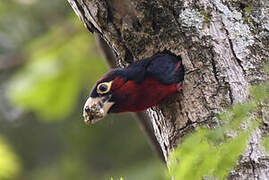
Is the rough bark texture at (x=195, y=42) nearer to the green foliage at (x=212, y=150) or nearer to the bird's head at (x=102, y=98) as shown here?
the bird's head at (x=102, y=98)

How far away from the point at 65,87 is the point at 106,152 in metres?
2.35

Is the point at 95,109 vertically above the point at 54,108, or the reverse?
the point at 95,109

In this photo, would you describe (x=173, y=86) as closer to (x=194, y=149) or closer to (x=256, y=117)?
(x=256, y=117)

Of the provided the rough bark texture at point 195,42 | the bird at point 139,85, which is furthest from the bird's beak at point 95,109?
the rough bark texture at point 195,42

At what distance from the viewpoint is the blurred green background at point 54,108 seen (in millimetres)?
5047

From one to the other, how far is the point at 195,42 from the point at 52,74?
7.29ft

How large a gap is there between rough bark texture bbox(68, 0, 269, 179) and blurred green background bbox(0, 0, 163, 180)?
0.62 meters

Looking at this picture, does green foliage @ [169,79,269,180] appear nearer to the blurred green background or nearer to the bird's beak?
the bird's beak

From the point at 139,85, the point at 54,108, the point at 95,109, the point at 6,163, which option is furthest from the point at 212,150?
the point at 54,108

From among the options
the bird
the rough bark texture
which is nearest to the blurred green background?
the bird

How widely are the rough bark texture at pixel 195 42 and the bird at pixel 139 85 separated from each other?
0.06 metres

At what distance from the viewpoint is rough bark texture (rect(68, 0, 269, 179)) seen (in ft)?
9.54

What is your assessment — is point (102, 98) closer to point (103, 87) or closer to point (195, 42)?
point (103, 87)

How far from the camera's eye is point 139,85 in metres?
3.17
